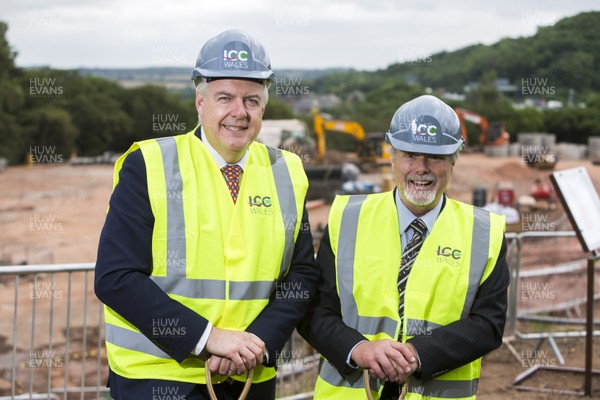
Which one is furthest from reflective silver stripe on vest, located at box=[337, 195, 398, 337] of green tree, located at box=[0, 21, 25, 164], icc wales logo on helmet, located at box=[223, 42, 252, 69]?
green tree, located at box=[0, 21, 25, 164]

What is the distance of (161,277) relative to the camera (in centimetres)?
293

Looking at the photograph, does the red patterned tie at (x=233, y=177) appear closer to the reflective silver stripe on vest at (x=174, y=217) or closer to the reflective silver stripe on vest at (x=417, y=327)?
the reflective silver stripe on vest at (x=174, y=217)

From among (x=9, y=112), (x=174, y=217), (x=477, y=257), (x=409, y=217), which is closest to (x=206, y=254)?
(x=174, y=217)

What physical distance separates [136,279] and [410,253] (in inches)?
44.3

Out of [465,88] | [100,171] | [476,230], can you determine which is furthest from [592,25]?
[465,88]

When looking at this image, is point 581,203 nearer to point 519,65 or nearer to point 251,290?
point 251,290

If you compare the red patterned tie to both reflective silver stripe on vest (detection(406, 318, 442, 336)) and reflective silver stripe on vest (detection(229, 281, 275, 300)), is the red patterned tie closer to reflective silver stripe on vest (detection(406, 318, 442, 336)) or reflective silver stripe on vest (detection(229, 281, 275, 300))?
reflective silver stripe on vest (detection(229, 281, 275, 300))

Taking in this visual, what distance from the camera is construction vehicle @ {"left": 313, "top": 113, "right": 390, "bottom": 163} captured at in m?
33.4

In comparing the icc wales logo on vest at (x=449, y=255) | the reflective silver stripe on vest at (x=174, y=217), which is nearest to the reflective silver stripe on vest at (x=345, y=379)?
the icc wales logo on vest at (x=449, y=255)

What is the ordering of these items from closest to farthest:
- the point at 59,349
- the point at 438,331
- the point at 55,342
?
the point at 438,331
the point at 59,349
the point at 55,342

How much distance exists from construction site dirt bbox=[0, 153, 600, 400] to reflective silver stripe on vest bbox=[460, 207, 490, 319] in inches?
118

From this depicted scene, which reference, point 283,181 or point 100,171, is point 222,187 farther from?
point 100,171

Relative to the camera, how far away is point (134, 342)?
3002 mm

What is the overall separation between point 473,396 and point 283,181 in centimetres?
120
